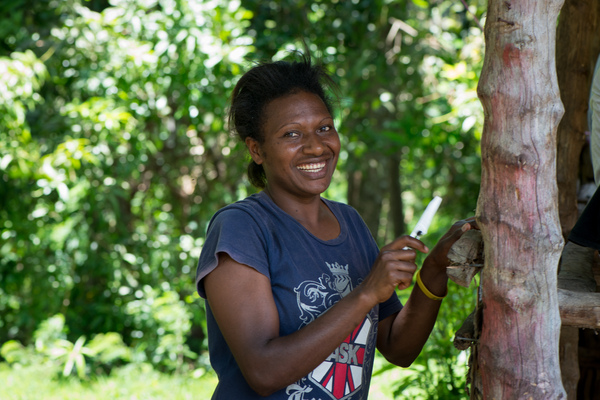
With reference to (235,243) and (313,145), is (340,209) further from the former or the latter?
(235,243)

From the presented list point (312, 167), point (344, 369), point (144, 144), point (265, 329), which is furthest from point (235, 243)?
point (144, 144)

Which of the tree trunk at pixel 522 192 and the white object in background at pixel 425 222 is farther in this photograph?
the white object in background at pixel 425 222

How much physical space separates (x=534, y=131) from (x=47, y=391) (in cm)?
394

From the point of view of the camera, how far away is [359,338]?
1.68 m

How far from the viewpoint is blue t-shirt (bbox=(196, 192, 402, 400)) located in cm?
155

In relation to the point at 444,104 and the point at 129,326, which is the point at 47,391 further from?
the point at 444,104

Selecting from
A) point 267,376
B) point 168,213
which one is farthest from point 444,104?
point 267,376

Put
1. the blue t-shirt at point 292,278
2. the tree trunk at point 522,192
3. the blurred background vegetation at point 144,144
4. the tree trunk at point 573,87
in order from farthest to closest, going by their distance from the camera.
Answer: the blurred background vegetation at point 144,144, the tree trunk at point 573,87, the blue t-shirt at point 292,278, the tree trunk at point 522,192

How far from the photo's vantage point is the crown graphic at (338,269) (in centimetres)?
166

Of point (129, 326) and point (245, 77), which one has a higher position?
point (245, 77)

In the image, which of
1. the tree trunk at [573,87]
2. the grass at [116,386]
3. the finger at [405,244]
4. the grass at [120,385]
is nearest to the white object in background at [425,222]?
the finger at [405,244]

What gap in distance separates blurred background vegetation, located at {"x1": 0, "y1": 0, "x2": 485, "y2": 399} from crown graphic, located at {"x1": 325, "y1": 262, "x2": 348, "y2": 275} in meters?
1.84

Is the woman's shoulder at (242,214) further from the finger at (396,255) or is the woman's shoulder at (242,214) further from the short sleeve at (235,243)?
the finger at (396,255)

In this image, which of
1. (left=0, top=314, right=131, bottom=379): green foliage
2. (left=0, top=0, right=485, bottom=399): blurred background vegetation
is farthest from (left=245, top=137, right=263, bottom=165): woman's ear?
(left=0, top=314, right=131, bottom=379): green foliage
